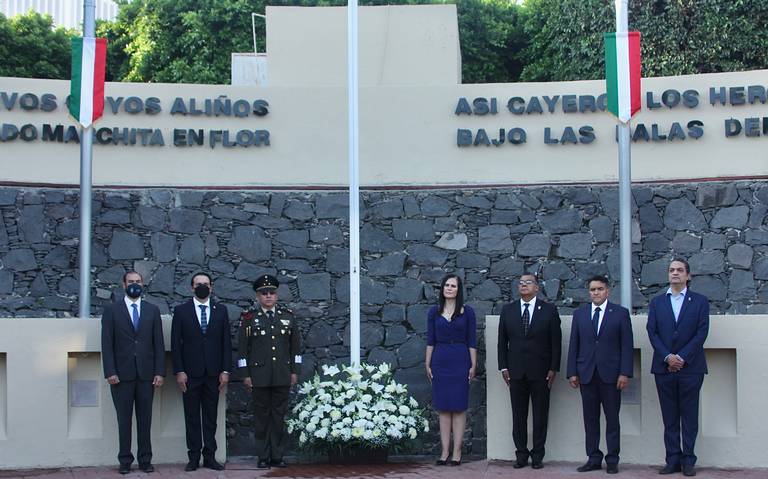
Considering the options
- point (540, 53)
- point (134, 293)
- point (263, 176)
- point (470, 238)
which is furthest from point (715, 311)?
point (540, 53)

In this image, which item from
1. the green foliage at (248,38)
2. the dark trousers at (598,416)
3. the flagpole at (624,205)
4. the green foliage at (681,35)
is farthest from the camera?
the green foliage at (248,38)

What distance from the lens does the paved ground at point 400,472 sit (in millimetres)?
9148

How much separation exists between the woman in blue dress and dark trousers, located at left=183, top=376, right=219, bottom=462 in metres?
1.87

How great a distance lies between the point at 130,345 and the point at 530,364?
332 centimetres

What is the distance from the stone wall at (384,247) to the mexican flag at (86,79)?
149 centimetres

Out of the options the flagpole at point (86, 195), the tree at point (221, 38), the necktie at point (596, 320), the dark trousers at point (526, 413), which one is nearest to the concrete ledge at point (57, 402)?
the flagpole at point (86, 195)

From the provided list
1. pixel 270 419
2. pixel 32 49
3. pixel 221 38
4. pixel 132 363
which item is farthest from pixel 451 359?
pixel 32 49

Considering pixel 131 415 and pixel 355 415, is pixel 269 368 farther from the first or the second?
pixel 131 415

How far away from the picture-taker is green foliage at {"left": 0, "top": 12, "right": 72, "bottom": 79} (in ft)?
83.7

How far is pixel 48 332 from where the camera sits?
9727 millimetres

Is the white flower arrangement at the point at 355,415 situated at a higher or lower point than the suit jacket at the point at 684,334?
lower

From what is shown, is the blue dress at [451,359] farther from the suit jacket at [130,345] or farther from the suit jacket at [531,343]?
the suit jacket at [130,345]

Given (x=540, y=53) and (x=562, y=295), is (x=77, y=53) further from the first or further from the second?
(x=540, y=53)

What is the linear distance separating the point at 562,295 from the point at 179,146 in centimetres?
433
